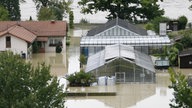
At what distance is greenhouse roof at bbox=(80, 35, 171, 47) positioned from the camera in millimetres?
30984

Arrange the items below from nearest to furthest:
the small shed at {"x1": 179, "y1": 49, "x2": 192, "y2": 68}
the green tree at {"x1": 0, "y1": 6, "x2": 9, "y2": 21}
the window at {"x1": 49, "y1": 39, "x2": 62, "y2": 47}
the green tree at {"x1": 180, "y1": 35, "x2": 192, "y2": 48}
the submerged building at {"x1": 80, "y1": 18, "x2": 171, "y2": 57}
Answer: the small shed at {"x1": 179, "y1": 49, "x2": 192, "y2": 68} → the submerged building at {"x1": 80, "y1": 18, "x2": 171, "y2": 57} → the green tree at {"x1": 180, "y1": 35, "x2": 192, "y2": 48} → the window at {"x1": 49, "y1": 39, "x2": 62, "y2": 47} → the green tree at {"x1": 0, "y1": 6, "x2": 9, "y2": 21}

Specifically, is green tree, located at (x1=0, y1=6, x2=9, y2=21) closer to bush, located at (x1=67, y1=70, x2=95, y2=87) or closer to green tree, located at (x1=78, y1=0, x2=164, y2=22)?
green tree, located at (x1=78, y1=0, x2=164, y2=22)

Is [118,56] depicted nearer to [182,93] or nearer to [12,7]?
[182,93]

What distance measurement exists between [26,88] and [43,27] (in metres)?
21.9

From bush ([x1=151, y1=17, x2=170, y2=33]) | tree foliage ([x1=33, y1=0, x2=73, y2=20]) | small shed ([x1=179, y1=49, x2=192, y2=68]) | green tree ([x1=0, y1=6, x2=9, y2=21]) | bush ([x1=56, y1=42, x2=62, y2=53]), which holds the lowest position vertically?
small shed ([x1=179, y1=49, x2=192, y2=68])

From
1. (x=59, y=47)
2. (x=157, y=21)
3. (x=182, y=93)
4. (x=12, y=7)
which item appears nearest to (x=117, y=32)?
(x=59, y=47)

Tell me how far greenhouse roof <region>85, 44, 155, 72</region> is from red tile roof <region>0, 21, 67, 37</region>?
21.1ft

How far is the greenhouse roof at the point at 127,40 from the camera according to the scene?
31.0m

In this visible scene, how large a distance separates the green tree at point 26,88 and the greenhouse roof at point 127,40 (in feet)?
52.6

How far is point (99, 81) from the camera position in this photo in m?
25.4

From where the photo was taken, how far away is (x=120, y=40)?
31.4m

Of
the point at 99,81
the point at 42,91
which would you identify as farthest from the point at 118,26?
the point at 42,91

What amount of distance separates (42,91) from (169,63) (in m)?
15.8

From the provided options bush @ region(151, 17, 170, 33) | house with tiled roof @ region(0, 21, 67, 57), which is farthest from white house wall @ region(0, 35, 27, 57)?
bush @ region(151, 17, 170, 33)
